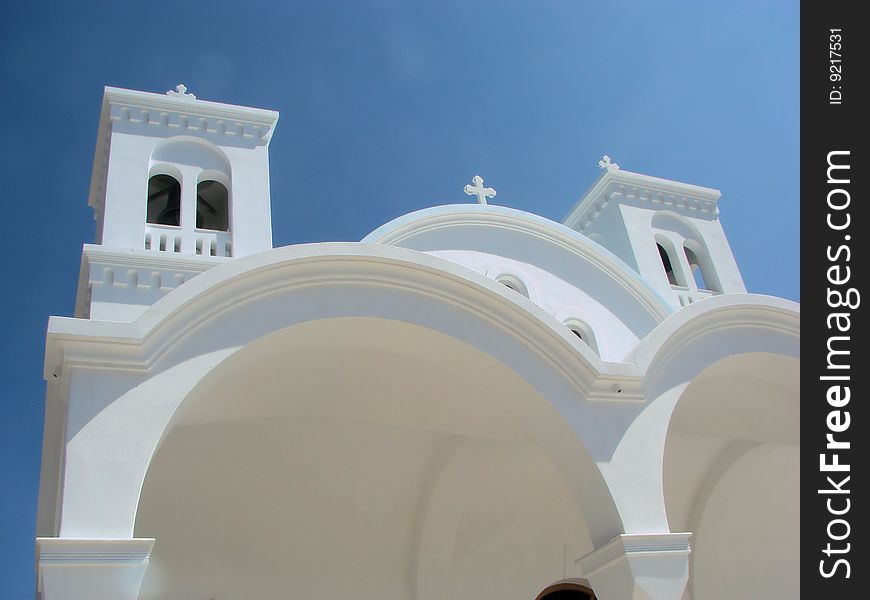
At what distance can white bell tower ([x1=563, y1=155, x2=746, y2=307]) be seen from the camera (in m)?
11.8

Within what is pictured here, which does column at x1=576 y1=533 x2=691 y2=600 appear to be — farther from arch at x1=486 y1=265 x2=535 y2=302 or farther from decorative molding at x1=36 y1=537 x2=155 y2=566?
arch at x1=486 y1=265 x2=535 y2=302

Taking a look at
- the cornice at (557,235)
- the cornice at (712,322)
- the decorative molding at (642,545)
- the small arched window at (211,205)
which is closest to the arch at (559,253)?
the cornice at (557,235)

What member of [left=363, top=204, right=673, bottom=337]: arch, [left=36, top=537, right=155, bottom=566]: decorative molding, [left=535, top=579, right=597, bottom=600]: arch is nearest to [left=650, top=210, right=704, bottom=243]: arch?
[left=363, top=204, right=673, bottom=337]: arch

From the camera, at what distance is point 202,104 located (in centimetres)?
968

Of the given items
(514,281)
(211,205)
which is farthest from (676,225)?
(211,205)

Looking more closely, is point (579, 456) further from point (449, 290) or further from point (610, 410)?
point (449, 290)

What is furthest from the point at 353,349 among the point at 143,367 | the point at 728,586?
the point at 728,586

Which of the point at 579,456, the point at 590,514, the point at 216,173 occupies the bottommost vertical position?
the point at 590,514

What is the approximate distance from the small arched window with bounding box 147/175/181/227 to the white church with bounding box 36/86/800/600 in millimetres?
30

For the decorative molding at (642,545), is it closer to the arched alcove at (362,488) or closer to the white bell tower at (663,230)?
the arched alcove at (362,488)

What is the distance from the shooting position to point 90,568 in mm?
5098

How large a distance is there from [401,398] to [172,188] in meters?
3.74

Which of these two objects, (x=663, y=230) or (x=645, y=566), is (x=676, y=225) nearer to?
(x=663, y=230)
